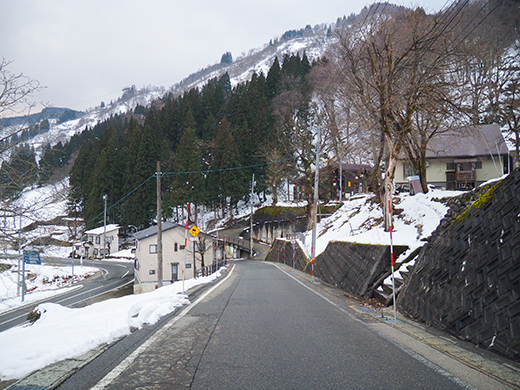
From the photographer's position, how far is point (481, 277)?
16.6 ft

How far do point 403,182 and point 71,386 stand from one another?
3608 centimetres

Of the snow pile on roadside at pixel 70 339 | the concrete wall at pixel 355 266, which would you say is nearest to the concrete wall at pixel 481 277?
the concrete wall at pixel 355 266

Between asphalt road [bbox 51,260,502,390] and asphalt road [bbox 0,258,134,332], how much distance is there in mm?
14255

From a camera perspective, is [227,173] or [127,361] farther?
[227,173]

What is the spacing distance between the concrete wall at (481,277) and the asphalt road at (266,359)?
3.52ft

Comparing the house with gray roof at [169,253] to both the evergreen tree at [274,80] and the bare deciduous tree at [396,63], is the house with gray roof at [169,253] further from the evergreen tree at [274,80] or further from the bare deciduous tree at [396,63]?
the evergreen tree at [274,80]

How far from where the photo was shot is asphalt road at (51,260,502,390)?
3.43m

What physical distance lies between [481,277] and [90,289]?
125 feet

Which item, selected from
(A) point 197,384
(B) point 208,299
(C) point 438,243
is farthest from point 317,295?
(A) point 197,384

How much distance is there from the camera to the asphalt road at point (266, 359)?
3434 millimetres

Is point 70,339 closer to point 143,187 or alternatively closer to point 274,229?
point 274,229

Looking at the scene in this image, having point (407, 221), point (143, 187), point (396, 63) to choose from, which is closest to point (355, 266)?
point (407, 221)

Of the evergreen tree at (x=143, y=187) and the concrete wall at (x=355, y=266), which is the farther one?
the evergreen tree at (x=143, y=187)

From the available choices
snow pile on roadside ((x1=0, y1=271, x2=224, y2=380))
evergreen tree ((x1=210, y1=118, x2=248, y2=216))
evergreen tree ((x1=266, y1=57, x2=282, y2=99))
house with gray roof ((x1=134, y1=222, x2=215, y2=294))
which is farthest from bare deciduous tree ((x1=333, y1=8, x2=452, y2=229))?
evergreen tree ((x1=266, y1=57, x2=282, y2=99))
